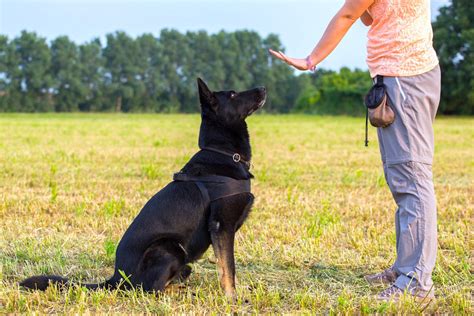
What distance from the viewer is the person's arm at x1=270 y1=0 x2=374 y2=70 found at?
419 centimetres

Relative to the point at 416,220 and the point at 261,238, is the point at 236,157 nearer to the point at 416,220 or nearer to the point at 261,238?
the point at 416,220

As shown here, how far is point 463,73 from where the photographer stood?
4522cm

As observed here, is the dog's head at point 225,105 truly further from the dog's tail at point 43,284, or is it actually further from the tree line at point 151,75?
the tree line at point 151,75

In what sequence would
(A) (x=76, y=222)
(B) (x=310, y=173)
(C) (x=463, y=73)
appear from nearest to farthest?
(A) (x=76, y=222)
(B) (x=310, y=173)
(C) (x=463, y=73)

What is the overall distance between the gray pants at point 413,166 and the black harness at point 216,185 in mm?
1065

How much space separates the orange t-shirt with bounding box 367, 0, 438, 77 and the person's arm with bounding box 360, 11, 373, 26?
17cm

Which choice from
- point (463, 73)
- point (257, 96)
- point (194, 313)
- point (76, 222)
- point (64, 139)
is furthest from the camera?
point (463, 73)

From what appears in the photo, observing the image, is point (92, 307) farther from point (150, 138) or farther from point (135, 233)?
point (150, 138)

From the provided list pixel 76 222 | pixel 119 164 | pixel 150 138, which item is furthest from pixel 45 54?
pixel 76 222

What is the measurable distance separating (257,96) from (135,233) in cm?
144

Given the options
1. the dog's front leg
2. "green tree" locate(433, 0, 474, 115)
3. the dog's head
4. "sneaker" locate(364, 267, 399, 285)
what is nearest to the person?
"sneaker" locate(364, 267, 399, 285)

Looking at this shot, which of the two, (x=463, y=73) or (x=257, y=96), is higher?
(x=463, y=73)

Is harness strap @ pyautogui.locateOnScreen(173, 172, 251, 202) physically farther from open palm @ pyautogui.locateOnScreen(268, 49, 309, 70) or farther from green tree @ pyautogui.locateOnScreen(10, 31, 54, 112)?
green tree @ pyautogui.locateOnScreen(10, 31, 54, 112)

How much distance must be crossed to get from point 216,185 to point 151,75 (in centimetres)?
6332
